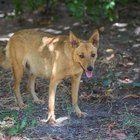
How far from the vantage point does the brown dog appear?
7.20 m

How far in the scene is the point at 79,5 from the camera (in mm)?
10164

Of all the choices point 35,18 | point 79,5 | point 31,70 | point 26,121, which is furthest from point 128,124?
point 35,18

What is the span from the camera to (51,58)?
7.64 metres

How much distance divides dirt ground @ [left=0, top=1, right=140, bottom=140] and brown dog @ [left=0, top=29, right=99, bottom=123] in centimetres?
30

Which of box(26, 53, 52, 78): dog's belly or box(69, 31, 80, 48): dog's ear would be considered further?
box(26, 53, 52, 78): dog's belly

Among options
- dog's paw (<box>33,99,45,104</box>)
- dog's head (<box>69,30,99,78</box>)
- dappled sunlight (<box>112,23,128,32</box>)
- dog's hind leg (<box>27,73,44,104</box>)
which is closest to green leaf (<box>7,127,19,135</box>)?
dog's head (<box>69,30,99,78</box>)

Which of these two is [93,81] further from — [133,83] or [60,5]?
[60,5]

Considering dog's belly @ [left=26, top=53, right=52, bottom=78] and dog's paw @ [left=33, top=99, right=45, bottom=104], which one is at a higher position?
dog's belly @ [left=26, top=53, right=52, bottom=78]

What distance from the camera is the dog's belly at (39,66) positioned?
7.73 meters

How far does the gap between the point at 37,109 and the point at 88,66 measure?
143 cm

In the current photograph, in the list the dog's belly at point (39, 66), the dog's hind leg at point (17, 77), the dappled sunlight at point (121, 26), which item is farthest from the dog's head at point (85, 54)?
the dappled sunlight at point (121, 26)

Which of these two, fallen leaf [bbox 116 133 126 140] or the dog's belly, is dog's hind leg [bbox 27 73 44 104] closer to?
the dog's belly

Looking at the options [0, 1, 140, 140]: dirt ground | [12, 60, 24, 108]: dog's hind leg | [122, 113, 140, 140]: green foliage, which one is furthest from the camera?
[12, 60, 24, 108]: dog's hind leg

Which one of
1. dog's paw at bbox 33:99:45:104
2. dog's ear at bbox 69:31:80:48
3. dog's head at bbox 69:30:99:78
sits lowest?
dog's paw at bbox 33:99:45:104
